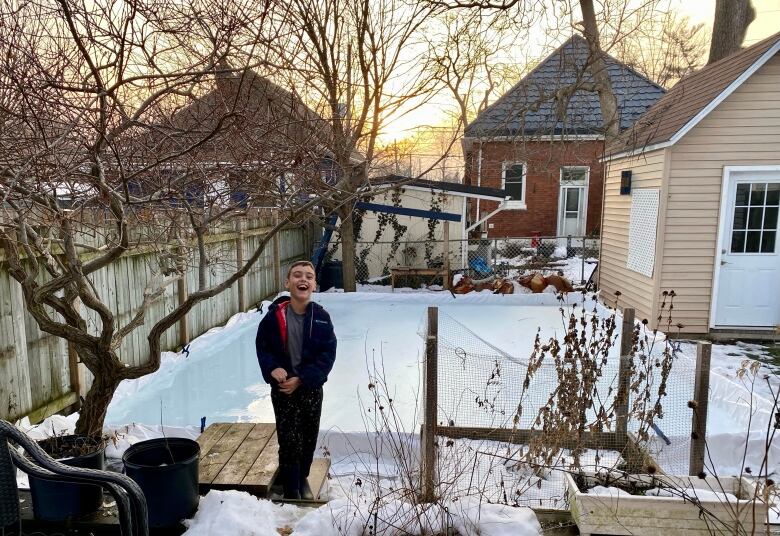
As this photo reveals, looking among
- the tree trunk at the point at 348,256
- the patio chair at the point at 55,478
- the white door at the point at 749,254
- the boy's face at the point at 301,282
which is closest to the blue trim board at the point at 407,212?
the tree trunk at the point at 348,256

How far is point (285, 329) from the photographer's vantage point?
3.01 metres

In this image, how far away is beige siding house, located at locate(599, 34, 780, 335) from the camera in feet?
22.6

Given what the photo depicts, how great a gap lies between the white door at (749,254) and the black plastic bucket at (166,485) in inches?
290

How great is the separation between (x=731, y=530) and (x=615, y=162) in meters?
8.46

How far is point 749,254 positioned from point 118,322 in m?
8.07

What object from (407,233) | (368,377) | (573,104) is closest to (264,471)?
(368,377)

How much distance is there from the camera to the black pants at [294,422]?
3014 mm

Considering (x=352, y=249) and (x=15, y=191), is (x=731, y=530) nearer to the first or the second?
(x=15, y=191)

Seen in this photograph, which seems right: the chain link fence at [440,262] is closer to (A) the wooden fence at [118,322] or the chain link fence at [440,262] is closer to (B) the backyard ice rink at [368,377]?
(B) the backyard ice rink at [368,377]

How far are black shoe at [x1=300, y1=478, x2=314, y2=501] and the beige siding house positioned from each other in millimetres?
6101

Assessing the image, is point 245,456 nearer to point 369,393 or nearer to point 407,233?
point 369,393

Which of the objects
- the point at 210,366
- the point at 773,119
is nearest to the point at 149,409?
the point at 210,366

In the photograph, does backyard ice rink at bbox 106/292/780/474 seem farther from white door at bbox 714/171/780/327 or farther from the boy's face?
white door at bbox 714/171/780/327

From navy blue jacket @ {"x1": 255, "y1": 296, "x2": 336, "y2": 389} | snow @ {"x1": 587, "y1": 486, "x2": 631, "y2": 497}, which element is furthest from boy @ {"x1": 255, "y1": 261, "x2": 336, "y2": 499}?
snow @ {"x1": 587, "y1": 486, "x2": 631, "y2": 497}
